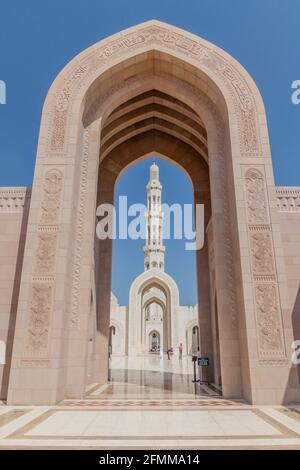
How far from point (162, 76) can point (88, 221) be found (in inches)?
180

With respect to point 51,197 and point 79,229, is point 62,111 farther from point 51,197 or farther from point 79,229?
point 79,229

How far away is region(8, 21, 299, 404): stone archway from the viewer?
5.89m

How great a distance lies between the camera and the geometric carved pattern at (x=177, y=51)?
24.1 feet

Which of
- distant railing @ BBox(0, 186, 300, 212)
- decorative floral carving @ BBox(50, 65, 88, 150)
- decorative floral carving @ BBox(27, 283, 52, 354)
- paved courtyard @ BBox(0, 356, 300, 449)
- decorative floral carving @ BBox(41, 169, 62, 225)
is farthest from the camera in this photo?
distant railing @ BBox(0, 186, 300, 212)

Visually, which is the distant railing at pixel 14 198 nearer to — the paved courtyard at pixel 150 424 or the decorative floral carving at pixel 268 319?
the paved courtyard at pixel 150 424

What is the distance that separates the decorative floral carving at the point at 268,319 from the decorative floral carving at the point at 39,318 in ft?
12.9

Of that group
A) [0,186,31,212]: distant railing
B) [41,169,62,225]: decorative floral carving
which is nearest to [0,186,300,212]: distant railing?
[0,186,31,212]: distant railing

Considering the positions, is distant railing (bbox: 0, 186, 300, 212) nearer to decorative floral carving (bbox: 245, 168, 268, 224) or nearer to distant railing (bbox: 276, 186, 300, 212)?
distant railing (bbox: 276, 186, 300, 212)

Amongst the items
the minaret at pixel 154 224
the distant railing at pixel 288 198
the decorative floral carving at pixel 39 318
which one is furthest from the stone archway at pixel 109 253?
the minaret at pixel 154 224

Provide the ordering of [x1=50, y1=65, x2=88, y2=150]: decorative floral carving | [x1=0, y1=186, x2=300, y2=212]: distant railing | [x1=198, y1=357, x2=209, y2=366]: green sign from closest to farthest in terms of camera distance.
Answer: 1. [x1=50, y1=65, x2=88, y2=150]: decorative floral carving
2. [x1=0, y1=186, x2=300, y2=212]: distant railing
3. [x1=198, y1=357, x2=209, y2=366]: green sign

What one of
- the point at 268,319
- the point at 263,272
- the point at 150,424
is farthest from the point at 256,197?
the point at 150,424

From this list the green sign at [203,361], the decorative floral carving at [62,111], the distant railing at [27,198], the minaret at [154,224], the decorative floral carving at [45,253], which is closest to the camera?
the decorative floral carving at [45,253]

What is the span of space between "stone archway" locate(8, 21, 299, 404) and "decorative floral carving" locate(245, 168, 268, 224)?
0.07 ft

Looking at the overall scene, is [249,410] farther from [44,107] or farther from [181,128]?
[181,128]
